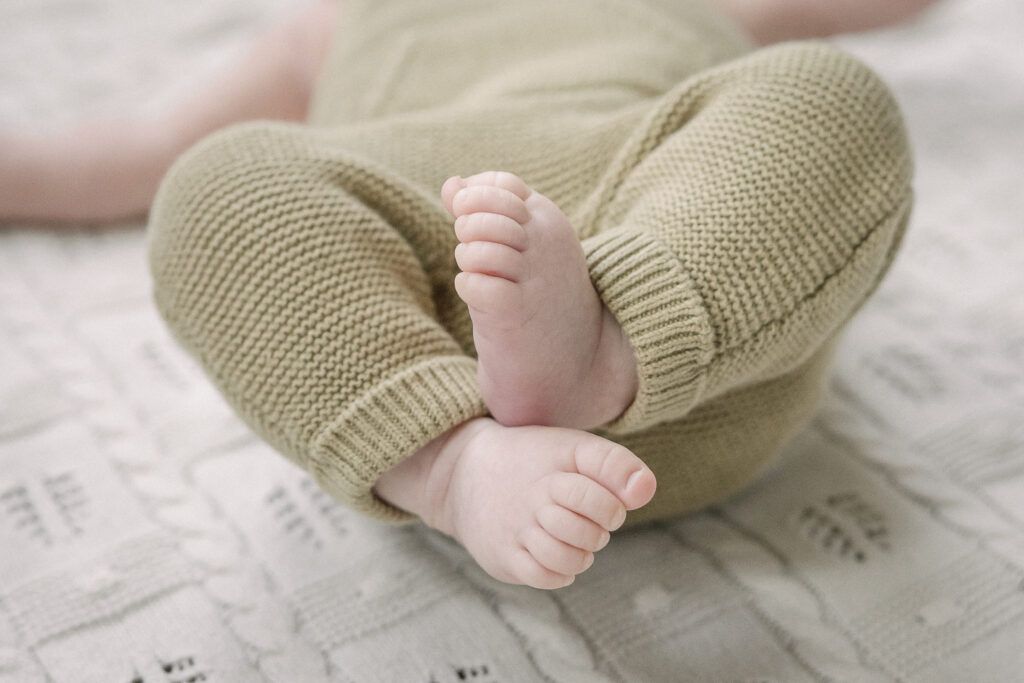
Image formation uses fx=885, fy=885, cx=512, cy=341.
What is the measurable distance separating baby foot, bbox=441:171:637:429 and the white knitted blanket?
15cm

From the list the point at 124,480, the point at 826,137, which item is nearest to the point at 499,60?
the point at 826,137

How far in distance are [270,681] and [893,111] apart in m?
0.55

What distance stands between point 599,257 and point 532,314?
71 millimetres

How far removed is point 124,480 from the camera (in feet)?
2.20

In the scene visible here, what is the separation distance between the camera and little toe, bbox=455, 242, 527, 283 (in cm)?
45

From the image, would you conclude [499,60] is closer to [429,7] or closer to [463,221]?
[429,7]

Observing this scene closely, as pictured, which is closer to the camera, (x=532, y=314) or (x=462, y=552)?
(x=532, y=314)

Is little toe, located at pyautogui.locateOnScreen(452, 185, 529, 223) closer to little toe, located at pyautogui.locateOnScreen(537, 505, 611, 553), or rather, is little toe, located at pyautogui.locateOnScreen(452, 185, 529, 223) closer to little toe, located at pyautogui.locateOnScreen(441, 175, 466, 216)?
little toe, located at pyautogui.locateOnScreen(441, 175, 466, 216)

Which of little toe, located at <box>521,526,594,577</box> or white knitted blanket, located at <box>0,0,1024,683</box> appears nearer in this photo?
little toe, located at <box>521,526,594,577</box>

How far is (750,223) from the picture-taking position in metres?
0.53

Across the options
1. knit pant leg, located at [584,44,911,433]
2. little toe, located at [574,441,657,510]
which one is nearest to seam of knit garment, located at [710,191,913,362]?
knit pant leg, located at [584,44,911,433]

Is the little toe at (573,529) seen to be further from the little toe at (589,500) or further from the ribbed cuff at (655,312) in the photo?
the ribbed cuff at (655,312)

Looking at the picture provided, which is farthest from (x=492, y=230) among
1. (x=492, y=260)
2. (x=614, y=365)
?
(x=614, y=365)

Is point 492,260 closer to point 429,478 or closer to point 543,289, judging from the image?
point 543,289
